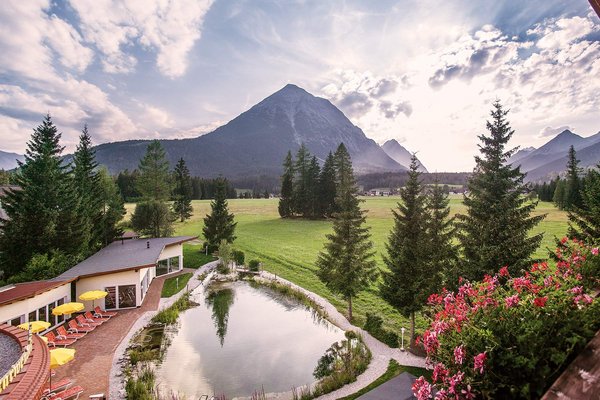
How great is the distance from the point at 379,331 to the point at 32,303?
20.9 meters

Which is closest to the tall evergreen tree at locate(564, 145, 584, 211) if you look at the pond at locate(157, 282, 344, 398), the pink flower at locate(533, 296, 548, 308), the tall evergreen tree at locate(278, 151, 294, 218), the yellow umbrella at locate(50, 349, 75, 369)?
the tall evergreen tree at locate(278, 151, 294, 218)

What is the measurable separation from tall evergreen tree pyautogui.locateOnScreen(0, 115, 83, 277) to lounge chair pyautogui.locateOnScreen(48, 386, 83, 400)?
1717cm

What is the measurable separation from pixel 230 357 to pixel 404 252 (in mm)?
11379

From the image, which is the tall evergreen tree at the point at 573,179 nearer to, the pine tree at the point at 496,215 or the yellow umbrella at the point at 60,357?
the pine tree at the point at 496,215

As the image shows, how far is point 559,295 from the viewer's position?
408 cm

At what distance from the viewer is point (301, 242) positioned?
50.9 m

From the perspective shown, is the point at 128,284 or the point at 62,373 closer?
the point at 62,373

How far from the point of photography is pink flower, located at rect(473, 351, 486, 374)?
12.0 feet

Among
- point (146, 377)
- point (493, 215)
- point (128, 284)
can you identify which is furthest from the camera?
point (128, 284)

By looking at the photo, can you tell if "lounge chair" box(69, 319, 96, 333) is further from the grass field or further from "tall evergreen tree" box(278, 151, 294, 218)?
"tall evergreen tree" box(278, 151, 294, 218)

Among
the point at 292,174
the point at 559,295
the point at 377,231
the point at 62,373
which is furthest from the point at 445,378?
the point at 292,174

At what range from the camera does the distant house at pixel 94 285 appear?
63.2 ft

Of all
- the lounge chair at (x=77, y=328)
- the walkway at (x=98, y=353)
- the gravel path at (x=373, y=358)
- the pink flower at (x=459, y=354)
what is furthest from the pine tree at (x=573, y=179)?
the lounge chair at (x=77, y=328)

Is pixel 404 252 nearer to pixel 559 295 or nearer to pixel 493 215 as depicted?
pixel 493 215
